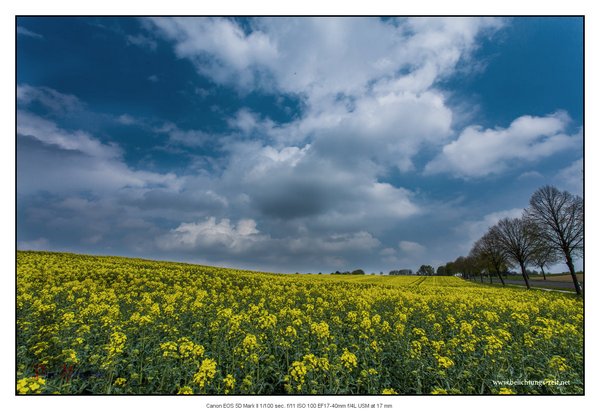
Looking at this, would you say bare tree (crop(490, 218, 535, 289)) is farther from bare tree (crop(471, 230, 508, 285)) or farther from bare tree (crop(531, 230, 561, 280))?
bare tree (crop(531, 230, 561, 280))

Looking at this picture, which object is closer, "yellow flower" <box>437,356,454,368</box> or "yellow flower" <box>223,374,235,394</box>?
"yellow flower" <box>223,374,235,394</box>

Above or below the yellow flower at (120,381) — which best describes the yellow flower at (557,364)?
below

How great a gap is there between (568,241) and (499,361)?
22.9m

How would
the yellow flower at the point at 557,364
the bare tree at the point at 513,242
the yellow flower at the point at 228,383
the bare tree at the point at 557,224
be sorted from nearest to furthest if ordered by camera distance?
the yellow flower at the point at 228,383 < the yellow flower at the point at 557,364 < the bare tree at the point at 557,224 < the bare tree at the point at 513,242

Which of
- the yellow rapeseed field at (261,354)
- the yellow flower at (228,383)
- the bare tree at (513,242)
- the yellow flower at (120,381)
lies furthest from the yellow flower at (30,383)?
the bare tree at (513,242)

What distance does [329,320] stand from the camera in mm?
10719

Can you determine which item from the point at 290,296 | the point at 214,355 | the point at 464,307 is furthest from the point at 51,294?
the point at 464,307

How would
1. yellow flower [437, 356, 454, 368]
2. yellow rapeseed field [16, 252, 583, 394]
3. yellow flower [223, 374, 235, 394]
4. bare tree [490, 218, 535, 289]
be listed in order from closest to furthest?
1. yellow flower [223, 374, 235, 394]
2. yellow rapeseed field [16, 252, 583, 394]
3. yellow flower [437, 356, 454, 368]
4. bare tree [490, 218, 535, 289]

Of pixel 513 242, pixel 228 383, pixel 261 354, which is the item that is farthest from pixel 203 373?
pixel 513 242

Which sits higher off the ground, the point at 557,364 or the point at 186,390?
the point at 186,390

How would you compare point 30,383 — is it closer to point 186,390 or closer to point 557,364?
point 186,390

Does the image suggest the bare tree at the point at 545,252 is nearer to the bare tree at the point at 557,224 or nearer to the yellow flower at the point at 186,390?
the bare tree at the point at 557,224

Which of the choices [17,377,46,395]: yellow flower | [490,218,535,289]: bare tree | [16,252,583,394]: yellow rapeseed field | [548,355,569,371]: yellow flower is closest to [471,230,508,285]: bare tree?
[490,218,535,289]: bare tree
